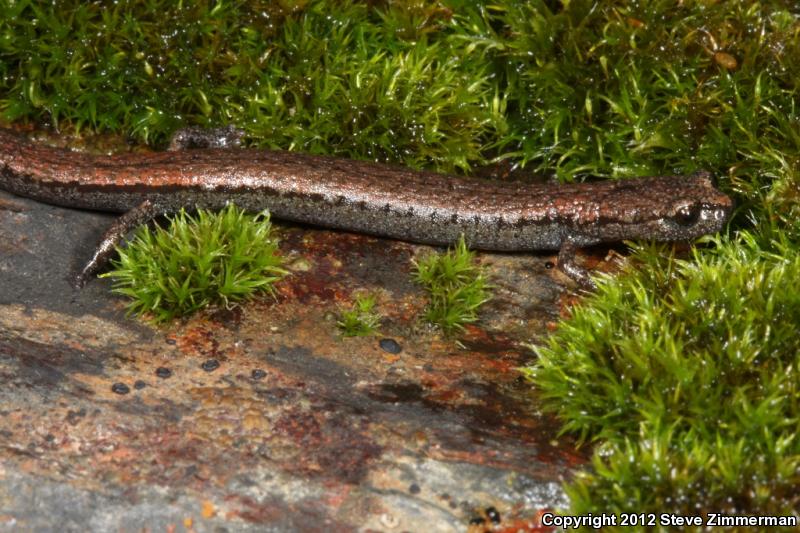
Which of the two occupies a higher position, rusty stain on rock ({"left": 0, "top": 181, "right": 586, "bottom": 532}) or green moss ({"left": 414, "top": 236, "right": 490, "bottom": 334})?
green moss ({"left": 414, "top": 236, "right": 490, "bottom": 334})

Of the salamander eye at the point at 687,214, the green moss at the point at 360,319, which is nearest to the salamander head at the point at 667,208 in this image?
the salamander eye at the point at 687,214

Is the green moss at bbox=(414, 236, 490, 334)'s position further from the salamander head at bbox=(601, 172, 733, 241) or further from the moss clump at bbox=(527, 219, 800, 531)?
the salamander head at bbox=(601, 172, 733, 241)

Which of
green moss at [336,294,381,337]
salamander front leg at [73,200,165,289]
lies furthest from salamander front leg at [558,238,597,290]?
salamander front leg at [73,200,165,289]

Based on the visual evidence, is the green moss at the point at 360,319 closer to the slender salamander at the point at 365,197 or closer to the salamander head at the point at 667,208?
the slender salamander at the point at 365,197

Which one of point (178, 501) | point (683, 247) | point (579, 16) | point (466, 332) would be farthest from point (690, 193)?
point (178, 501)

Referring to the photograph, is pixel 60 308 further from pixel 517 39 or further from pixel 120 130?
pixel 517 39

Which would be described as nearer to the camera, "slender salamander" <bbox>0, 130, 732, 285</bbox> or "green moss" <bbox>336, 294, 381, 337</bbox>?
"green moss" <bbox>336, 294, 381, 337</bbox>
